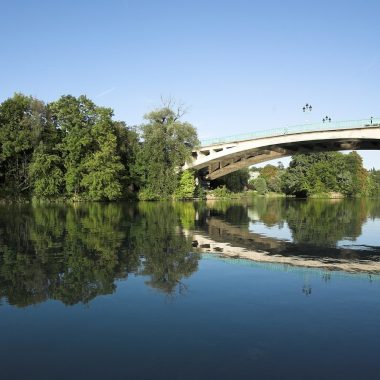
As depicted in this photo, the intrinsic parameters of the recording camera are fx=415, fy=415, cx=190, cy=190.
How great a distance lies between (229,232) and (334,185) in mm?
70113

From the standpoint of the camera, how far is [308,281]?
10164mm

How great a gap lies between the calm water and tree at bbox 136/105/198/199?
43898 mm

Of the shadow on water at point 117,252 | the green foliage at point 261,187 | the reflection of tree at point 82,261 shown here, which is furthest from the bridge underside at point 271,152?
the green foliage at point 261,187

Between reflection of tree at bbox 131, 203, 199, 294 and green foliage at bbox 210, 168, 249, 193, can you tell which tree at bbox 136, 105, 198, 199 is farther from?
reflection of tree at bbox 131, 203, 199, 294

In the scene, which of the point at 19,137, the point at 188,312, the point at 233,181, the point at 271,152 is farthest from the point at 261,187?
the point at 188,312

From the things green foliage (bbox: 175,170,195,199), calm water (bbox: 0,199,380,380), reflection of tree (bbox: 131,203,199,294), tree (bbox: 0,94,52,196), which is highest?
tree (bbox: 0,94,52,196)

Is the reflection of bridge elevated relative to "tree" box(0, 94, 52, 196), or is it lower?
lower

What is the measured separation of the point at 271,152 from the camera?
6606 cm

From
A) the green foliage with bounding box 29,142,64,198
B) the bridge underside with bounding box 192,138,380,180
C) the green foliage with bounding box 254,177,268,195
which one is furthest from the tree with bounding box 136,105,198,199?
the green foliage with bounding box 254,177,268,195

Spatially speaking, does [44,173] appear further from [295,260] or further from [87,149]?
[295,260]

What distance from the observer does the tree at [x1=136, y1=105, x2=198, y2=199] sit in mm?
58438

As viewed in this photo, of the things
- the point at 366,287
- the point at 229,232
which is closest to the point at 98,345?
the point at 366,287

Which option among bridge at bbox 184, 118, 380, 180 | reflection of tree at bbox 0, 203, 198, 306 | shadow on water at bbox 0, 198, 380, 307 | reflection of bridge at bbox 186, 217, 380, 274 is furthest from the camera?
bridge at bbox 184, 118, 380, 180

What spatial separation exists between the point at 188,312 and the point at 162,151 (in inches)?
2031
